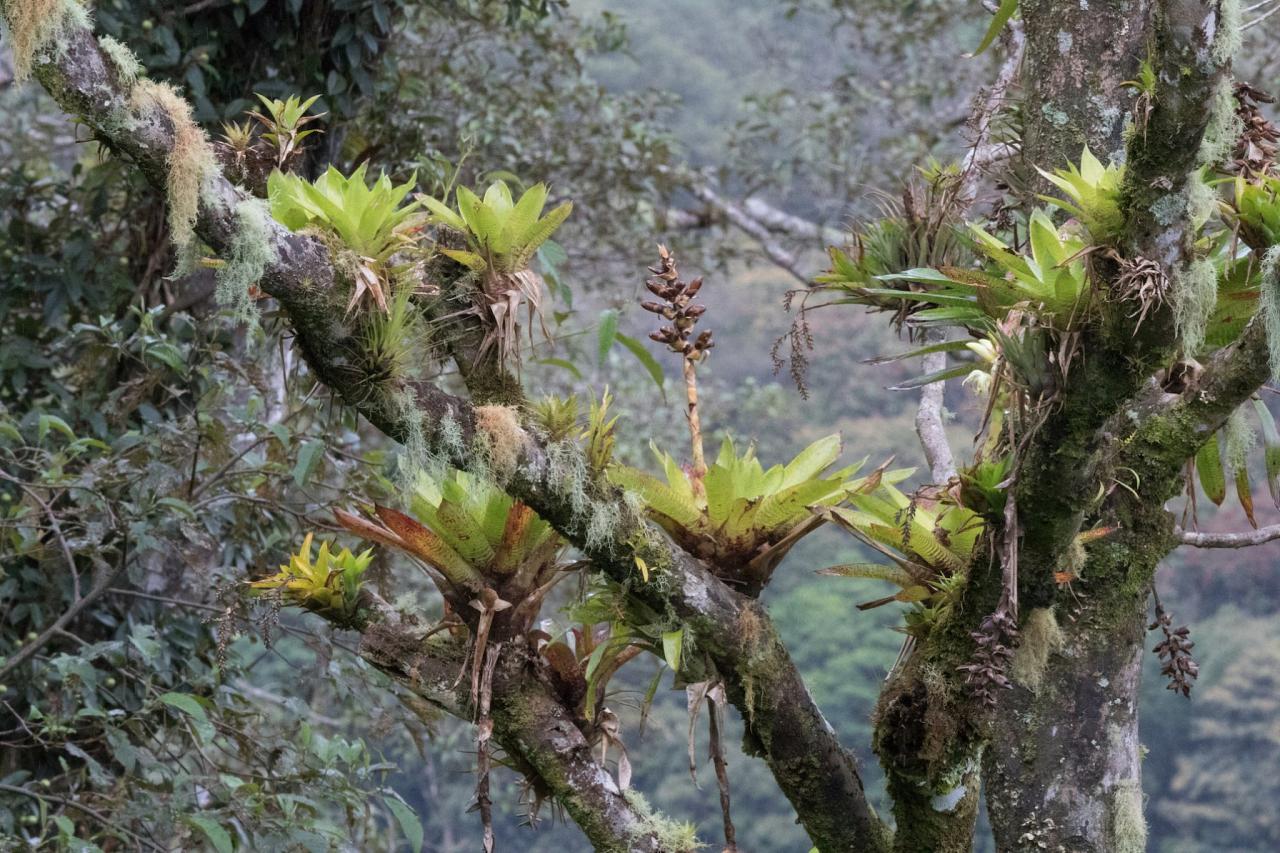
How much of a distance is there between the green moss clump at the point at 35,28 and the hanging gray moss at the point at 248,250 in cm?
25

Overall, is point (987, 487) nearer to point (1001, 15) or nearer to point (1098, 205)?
point (1098, 205)

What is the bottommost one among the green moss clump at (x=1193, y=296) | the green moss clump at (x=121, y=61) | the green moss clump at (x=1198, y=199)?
the green moss clump at (x=121, y=61)

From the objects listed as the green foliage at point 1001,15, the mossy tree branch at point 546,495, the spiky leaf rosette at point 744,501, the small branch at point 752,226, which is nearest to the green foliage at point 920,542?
the spiky leaf rosette at point 744,501

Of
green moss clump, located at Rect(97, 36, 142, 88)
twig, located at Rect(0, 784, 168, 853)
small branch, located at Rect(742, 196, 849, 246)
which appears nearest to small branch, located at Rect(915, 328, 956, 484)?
green moss clump, located at Rect(97, 36, 142, 88)

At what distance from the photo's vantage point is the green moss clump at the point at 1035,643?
156 cm

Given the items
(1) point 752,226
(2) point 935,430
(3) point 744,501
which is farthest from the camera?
(1) point 752,226

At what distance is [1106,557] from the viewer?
1639 millimetres

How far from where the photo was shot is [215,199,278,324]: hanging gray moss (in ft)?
4.34

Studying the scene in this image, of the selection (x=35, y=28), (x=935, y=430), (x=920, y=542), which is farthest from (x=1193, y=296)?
(x=35, y=28)

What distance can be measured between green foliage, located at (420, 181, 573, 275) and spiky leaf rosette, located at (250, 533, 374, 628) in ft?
1.49

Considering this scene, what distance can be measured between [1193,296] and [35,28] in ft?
3.95

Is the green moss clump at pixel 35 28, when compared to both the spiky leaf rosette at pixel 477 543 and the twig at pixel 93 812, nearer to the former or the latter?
the spiky leaf rosette at pixel 477 543

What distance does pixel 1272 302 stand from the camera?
4.21 ft

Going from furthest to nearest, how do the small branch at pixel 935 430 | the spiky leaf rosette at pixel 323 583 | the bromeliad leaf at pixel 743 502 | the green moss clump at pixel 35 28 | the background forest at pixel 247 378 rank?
the background forest at pixel 247 378 → the small branch at pixel 935 430 → the spiky leaf rosette at pixel 323 583 → the bromeliad leaf at pixel 743 502 → the green moss clump at pixel 35 28
